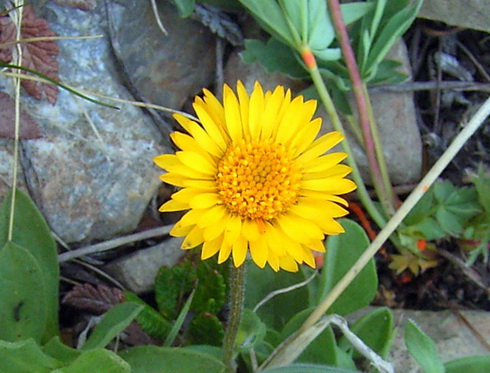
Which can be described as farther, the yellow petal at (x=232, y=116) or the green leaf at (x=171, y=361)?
the green leaf at (x=171, y=361)

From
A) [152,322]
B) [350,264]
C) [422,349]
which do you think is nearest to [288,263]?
[422,349]

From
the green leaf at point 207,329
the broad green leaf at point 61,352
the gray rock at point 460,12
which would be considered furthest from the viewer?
the gray rock at point 460,12

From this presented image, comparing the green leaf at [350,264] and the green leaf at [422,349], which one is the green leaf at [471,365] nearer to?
the green leaf at [422,349]

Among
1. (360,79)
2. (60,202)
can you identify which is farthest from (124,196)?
(360,79)

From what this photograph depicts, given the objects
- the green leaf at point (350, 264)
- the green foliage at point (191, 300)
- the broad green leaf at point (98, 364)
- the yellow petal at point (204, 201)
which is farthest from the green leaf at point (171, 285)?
the yellow petal at point (204, 201)

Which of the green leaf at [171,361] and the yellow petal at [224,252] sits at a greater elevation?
the yellow petal at [224,252]

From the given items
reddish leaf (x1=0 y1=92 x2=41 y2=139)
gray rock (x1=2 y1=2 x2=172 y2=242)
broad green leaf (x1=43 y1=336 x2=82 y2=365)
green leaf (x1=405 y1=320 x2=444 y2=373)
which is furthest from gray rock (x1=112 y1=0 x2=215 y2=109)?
green leaf (x1=405 y1=320 x2=444 y2=373)

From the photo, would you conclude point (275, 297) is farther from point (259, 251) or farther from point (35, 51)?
point (35, 51)
